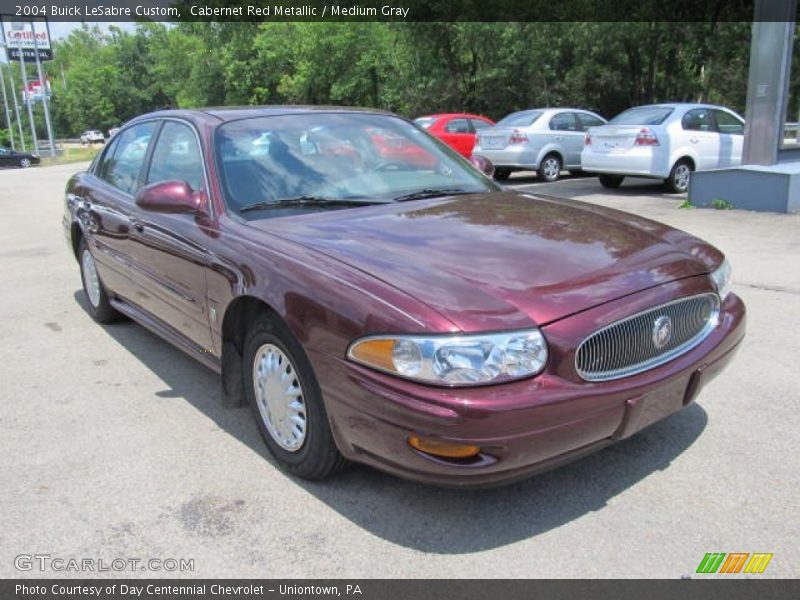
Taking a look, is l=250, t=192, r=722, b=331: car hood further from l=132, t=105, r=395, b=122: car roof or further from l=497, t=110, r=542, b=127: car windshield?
l=497, t=110, r=542, b=127: car windshield

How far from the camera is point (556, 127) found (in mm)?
14898

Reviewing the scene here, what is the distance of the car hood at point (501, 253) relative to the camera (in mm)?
2615

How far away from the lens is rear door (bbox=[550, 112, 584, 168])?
1489 centimetres

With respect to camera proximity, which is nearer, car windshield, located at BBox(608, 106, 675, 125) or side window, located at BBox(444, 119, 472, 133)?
car windshield, located at BBox(608, 106, 675, 125)

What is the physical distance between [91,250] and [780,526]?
4778mm

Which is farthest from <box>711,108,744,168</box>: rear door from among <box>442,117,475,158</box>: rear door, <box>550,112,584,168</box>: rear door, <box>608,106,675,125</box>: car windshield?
<box>442,117,475,158</box>: rear door

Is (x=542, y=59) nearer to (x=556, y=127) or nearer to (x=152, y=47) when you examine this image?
(x=556, y=127)

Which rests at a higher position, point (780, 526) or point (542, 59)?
point (542, 59)

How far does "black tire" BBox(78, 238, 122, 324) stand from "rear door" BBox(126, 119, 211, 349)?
→ 110cm

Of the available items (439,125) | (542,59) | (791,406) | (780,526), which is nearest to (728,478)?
(780,526)

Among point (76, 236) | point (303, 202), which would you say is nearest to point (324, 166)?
point (303, 202)

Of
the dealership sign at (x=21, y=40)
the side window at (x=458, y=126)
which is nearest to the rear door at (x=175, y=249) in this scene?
the side window at (x=458, y=126)

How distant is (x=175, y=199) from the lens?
143 inches

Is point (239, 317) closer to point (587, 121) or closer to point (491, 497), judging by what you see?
point (491, 497)
